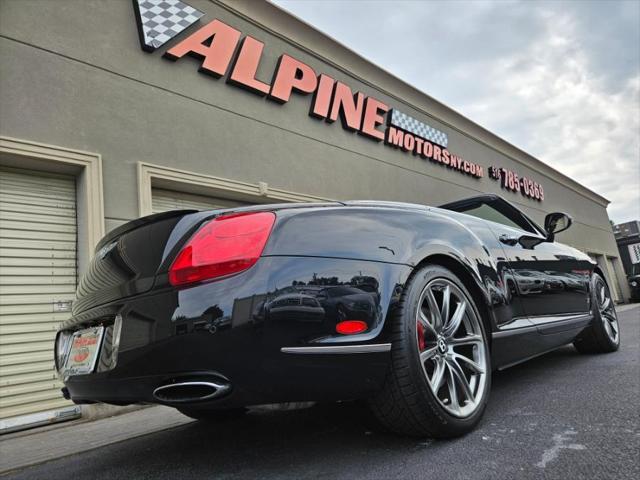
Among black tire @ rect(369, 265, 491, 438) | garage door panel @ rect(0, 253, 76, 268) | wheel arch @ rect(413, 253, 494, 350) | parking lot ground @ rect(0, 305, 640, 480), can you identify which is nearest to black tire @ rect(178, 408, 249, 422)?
parking lot ground @ rect(0, 305, 640, 480)

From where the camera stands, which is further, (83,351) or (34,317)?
(34,317)

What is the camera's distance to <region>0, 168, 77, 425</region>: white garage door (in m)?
3.88

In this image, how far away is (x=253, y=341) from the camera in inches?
55.3

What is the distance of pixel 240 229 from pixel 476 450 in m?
1.18

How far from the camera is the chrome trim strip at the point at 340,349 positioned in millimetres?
1455

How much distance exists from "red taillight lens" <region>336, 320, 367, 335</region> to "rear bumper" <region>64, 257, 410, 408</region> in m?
0.02

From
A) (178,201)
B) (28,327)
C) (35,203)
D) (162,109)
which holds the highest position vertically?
(162,109)

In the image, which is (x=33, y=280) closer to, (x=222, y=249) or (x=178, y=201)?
(x=178, y=201)

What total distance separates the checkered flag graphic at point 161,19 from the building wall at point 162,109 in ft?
0.41

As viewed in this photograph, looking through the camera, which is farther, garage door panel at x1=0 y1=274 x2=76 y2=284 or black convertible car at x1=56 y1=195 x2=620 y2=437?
garage door panel at x1=0 y1=274 x2=76 y2=284

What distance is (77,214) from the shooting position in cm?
454

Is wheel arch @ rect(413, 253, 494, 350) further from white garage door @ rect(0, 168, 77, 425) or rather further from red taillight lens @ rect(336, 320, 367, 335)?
white garage door @ rect(0, 168, 77, 425)

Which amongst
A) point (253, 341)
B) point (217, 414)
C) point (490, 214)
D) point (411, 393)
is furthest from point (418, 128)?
point (253, 341)

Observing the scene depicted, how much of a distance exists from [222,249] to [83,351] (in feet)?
2.45
